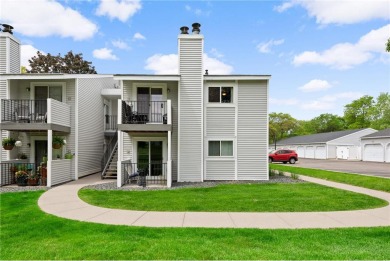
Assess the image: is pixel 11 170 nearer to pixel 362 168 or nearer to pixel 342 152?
pixel 362 168

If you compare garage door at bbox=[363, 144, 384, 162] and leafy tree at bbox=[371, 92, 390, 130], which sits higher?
leafy tree at bbox=[371, 92, 390, 130]

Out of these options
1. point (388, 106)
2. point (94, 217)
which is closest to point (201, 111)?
point (94, 217)

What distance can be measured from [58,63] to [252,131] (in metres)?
28.9

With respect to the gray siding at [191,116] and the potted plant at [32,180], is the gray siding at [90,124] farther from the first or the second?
the gray siding at [191,116]

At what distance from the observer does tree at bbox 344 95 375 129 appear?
65938mm

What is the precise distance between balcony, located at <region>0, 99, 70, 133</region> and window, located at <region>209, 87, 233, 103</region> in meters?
8.48

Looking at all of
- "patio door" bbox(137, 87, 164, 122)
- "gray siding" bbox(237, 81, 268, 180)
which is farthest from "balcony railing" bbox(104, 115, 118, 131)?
"gray siding" bbox(237, 81, 268, 180)

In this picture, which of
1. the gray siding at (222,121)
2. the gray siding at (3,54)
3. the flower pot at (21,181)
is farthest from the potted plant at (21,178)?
the gray siding at (222,121)

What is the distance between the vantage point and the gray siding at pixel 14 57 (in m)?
15.1

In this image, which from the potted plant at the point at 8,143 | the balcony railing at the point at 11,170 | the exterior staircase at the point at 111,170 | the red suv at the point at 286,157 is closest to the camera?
the balcony railing at the point at 11,170

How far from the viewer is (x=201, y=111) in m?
14.3

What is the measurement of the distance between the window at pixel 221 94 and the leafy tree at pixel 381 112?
62.5 meters

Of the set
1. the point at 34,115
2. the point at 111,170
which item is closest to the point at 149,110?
the point at 111,170

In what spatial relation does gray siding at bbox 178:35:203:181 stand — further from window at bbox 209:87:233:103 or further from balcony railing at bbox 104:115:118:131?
balcony railing at bbox 104:115:118:131
